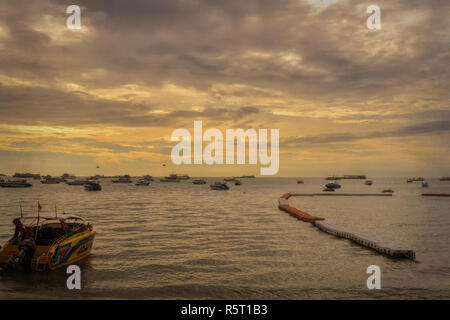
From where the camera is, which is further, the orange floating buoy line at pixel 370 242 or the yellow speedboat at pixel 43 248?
the orange floating buoy line at pixel 370 242

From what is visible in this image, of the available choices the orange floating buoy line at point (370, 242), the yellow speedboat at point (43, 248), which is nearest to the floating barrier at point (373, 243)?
the orange floating buoy line at point (370, 242)

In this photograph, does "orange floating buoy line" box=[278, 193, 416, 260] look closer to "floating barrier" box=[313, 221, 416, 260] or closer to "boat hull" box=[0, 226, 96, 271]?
"floating barrier" box=[313, 221, 416, 260]

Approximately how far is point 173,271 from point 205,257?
12.8 feet

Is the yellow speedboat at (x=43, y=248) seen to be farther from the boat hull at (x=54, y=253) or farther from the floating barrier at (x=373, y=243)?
the floating barrier at (x=373, y=243)

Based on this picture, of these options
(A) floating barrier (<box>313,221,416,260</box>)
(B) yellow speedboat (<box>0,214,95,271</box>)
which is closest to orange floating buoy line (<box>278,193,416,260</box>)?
(A) floating barrier (<box>313,221,416,260</box>)

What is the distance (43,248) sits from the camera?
2053 cm

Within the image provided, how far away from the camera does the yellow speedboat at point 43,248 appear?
63.8 feet

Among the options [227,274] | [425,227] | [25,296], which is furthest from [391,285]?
[425,227]

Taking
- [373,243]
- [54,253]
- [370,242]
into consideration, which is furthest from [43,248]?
[370,242]

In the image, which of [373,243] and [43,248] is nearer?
[43,248]

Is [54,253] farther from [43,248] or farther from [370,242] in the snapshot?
[370,242]

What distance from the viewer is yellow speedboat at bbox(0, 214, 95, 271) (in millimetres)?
19453
